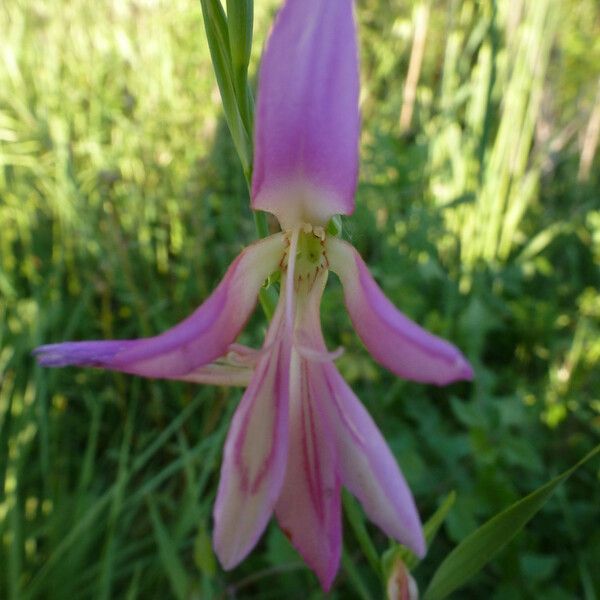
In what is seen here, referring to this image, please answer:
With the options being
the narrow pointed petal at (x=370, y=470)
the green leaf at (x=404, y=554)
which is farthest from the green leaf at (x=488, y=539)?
the narrow pointed petal at (x=370, y=470)

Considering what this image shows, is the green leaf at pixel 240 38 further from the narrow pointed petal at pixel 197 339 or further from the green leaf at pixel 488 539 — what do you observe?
the green leaf at pixel 488 539

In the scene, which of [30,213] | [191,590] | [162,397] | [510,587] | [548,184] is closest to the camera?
[191,590]

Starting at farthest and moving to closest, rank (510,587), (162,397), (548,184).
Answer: (548,184) → (162,397) → (510,587)

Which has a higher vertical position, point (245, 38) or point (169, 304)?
point (245, 38)

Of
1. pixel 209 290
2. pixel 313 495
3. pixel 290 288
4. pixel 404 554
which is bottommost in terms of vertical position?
pixel 209 290

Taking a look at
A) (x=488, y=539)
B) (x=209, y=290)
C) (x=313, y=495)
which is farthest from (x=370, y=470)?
(x=209, y=290)

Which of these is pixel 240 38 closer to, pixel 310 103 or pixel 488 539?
pixel 310 103

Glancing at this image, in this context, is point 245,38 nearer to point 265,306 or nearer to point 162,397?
point 265,306

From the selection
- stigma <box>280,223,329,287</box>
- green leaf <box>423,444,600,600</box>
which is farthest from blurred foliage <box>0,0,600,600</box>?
green leaf <box>423,444,600,600</box>

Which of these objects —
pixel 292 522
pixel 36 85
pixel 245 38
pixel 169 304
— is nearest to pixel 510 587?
pixel 292 522
